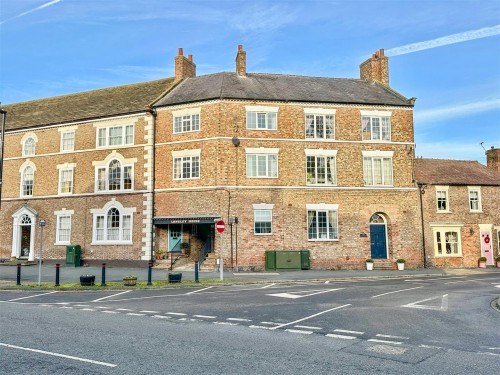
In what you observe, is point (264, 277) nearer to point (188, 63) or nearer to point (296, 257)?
point (296, 257)

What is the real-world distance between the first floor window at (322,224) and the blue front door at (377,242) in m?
2.68

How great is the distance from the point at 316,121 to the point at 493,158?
17.9 metres

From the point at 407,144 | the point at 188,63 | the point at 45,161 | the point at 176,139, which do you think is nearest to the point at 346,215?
the point at 407,144

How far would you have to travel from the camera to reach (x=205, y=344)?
26.8 ft

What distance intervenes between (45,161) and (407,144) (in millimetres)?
26059

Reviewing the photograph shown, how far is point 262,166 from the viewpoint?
26844mm

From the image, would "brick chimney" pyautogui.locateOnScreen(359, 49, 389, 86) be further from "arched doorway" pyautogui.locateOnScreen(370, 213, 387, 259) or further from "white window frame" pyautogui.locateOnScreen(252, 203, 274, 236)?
"white window frame" pyautogui.locateOnScreen(252, 203, 274, 236)

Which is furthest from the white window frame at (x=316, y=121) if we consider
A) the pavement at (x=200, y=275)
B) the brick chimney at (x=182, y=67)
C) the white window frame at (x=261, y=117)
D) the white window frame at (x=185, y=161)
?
the brick chimney at (x=182, y=67)

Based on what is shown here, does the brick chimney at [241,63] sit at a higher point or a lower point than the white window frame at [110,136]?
higher

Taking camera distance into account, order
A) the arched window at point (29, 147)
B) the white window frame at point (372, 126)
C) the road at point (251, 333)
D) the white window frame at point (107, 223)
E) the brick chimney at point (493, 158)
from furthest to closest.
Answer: the brick chimney at point (493, 158) → the arched window at point (29, 147) → the white window frame at point (372, 126) → the white window frame at point (107, 223) → the road at point (251, 333)

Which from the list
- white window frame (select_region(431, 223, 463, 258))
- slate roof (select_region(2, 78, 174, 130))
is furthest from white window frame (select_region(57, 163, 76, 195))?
white window frame (select_region(431, 223, 463, 258))

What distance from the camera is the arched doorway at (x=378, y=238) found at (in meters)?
27.6

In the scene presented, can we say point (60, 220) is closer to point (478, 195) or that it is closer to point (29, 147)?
point (29, 147)

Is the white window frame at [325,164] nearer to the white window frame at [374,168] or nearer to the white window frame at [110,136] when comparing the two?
the white window frame at [374,168]
